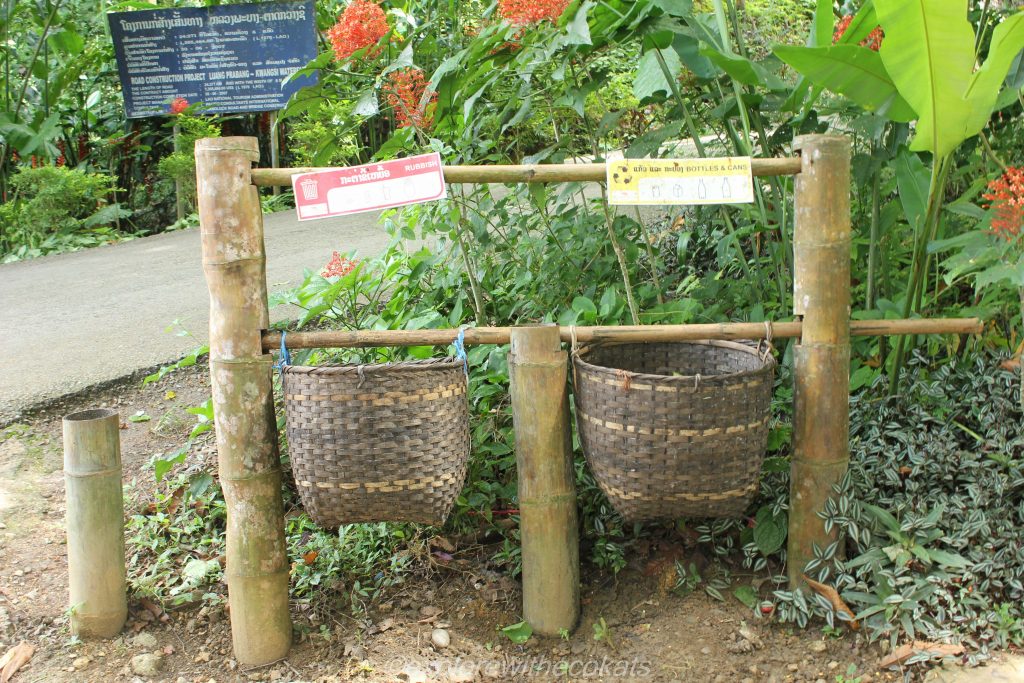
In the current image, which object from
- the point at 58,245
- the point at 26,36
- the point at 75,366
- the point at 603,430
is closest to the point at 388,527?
the point at 603,430

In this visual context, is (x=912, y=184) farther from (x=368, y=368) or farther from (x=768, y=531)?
(x=368, y=368)

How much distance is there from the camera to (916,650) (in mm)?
2336

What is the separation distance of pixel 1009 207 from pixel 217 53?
677 centimetres

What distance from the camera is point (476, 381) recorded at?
322 cm

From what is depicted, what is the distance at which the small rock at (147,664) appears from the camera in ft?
8.19

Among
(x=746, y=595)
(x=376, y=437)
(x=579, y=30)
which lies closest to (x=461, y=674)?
(x=376, y=437)

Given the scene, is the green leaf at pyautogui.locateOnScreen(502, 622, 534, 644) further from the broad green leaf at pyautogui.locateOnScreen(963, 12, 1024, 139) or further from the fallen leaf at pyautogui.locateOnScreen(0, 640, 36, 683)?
the broad green leaf at pyautogui.locateOnScreen(963, 12, 1024, 139)

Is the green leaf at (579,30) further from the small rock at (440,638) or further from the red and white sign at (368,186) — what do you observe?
the small rock at (440,638)

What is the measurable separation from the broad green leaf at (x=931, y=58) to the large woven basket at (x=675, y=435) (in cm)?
76

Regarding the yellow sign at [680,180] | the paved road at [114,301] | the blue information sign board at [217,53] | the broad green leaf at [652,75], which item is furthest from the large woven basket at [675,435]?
the blue information sign board at [217,53]

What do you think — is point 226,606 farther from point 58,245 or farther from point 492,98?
point 58,245

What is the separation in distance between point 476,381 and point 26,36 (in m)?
7.32

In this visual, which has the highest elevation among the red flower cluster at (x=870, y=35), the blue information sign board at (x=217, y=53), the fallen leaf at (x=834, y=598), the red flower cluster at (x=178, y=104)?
the blue information sign board at (x=217, y=53)

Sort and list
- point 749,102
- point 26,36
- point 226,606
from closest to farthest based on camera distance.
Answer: point 226,606 → point 749,102 → point 26,36
